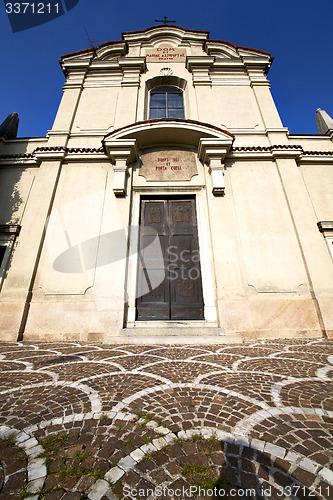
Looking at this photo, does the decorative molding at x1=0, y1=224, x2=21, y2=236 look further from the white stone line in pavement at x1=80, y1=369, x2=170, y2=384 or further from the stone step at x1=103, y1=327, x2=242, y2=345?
the white stone line in pavement at x1=80, y1=369, x2=170, y2=384

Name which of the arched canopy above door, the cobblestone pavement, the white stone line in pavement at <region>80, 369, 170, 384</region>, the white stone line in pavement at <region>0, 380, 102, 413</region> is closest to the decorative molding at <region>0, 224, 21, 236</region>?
the arched canopy above door

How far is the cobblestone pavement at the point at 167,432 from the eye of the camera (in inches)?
39.8

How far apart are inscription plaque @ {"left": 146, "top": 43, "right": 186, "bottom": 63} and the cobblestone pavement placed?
41.2ft

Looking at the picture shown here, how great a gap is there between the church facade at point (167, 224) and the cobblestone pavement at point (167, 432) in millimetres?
2212

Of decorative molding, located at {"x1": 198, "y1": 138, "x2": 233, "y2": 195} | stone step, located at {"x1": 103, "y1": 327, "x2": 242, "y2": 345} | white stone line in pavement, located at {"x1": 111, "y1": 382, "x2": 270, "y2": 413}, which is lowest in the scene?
white stone line in pavement, located at {"x1": 111, "y1": 382, "x2": 270, "y2": 413}

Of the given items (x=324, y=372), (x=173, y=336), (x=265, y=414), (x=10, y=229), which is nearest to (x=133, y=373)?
(x=265, y=414)

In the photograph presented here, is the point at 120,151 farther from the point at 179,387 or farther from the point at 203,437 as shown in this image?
the point at 203,437

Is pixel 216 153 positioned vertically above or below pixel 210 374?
above

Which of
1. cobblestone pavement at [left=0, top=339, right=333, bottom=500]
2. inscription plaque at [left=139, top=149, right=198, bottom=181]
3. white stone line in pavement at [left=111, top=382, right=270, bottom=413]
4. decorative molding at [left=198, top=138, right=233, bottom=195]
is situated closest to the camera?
cobblestone pavement at [left=0, top=339, right=333, bottom=500]

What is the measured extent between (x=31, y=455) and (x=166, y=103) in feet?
36.0

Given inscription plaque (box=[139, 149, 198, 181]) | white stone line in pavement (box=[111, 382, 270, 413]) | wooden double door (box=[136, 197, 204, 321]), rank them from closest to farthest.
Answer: white stone line in pavement (box=[111, 382, 270, 413])
wooden double door (box=[136, 197, 204, 321])
inscription plaque (box=[139, 149, 198, 181])

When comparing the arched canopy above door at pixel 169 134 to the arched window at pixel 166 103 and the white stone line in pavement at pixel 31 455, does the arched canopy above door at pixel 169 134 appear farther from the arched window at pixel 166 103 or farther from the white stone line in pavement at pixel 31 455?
the white stone line in pavement at pixel 31 455

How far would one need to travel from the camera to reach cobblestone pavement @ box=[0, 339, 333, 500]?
1011mm

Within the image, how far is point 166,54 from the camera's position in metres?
9.91
